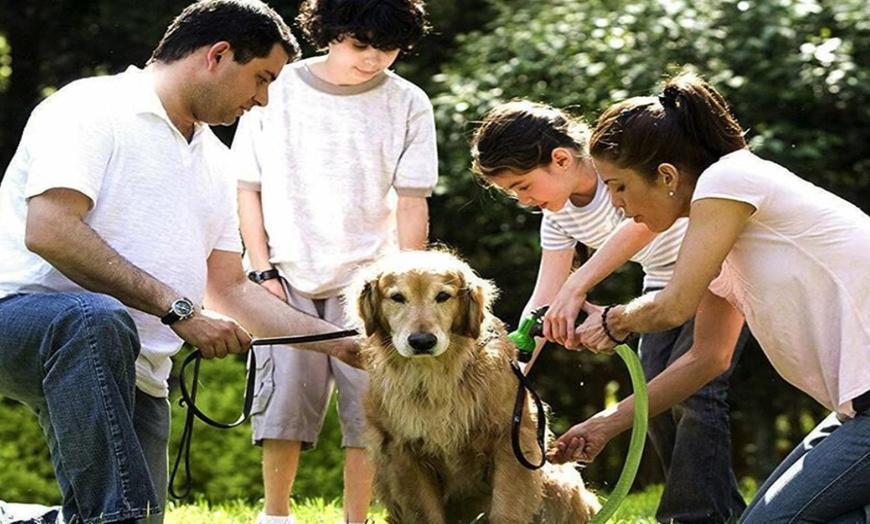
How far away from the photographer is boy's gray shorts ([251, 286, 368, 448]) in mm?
5766

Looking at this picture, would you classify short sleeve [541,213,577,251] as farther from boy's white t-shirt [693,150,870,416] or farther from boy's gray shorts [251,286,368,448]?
boy's white t-shirt [693,150,870,416]

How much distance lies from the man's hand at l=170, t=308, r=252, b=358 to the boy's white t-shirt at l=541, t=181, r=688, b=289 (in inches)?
64.1

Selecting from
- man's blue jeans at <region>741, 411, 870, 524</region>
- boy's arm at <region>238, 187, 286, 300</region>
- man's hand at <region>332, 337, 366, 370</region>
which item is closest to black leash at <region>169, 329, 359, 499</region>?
man's hand at <region>332, 337, 366, 370</region>

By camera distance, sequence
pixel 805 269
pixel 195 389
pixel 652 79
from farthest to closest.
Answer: pixel 652 79, pixel 195 389, pixel 805 269

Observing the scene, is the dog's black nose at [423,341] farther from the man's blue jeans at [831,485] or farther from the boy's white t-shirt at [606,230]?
the man's blue jeans at [831,485]

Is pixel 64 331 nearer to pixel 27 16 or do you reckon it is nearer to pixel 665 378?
pixel 665 378

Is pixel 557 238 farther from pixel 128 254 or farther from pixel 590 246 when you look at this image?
pixel 128 254

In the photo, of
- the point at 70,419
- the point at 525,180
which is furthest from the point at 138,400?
the point at 525,180

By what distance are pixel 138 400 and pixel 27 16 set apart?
26.6 feet

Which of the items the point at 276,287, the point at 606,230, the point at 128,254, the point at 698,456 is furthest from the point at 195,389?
the point at 698,456

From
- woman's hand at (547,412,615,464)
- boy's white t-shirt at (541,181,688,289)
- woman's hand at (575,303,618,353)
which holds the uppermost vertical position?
woman's hand at (575,303,618,353)

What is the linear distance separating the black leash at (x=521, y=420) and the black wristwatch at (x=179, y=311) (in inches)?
49.6

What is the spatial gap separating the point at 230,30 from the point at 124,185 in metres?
0.67

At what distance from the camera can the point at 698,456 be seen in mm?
5781
